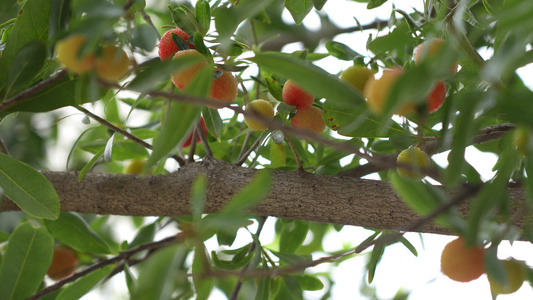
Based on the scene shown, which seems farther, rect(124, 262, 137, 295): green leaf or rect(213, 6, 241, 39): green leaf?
rect(124, 262, 137, 295): green leaf

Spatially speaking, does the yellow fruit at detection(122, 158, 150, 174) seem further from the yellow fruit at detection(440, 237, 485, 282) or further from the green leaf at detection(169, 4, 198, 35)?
the yellow fruit at detection(440, 237, 485, 282)

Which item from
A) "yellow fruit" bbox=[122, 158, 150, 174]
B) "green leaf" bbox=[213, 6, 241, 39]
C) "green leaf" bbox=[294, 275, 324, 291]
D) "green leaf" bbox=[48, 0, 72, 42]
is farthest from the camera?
"yellow fruit" bbox=[122, 158, 150, 174]

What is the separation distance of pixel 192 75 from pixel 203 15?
0.46 feet

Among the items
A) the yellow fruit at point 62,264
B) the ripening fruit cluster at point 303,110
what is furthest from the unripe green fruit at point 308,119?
the yellow fruit at point 62,264

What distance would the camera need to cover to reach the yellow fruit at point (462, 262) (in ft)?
1.93

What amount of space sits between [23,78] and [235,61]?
0.31m

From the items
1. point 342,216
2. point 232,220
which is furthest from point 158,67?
point 342,216

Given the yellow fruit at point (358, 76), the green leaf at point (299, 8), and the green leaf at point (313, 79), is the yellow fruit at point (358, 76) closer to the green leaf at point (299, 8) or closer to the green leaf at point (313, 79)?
the green leaf at point (299, 8)

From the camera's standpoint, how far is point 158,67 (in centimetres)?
53

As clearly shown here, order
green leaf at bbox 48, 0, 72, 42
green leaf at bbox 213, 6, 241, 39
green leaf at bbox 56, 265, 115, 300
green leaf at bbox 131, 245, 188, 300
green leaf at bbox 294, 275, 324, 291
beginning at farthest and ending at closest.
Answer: green leaf at bbox 294, 275, 324, 291, green leaf at bbox 56, 265, 115, 300, green leaf at bbox 48, 0, 72, 42, green leaf at bbox 213, 6, 241, 39, green leaf at bbox 131, 245, 188, 300

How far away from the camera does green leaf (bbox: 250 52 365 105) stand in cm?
48

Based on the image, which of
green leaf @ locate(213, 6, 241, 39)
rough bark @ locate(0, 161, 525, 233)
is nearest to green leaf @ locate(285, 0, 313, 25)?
rough bark @ locate(0, 161, 525, 233)

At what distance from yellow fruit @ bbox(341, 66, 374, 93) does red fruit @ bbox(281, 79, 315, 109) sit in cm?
6

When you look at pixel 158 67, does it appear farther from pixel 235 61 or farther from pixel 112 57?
pixel 235 61
